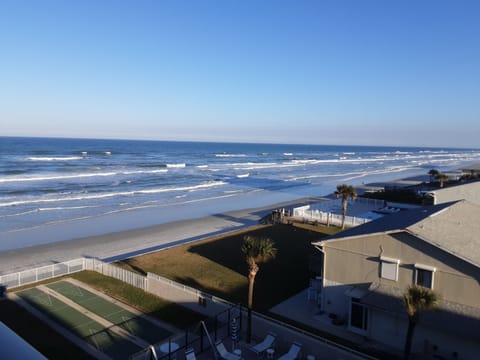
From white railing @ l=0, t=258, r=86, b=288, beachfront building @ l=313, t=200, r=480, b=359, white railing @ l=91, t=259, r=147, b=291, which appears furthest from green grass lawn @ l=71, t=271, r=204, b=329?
beachfront building @ l=313, t=200, r=480, b=359

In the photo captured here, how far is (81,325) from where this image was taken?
14.8 metres

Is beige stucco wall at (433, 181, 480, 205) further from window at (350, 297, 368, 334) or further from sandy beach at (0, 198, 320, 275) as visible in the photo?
window at (350, 297, 368, 334)

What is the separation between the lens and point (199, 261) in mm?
22047

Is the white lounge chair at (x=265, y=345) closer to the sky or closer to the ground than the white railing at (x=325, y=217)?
closer to the ground

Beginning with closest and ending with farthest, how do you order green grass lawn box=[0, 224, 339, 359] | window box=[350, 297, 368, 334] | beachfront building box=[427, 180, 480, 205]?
1. window box=[350, 297, 368, 334]
2. green grass lawn box=[0, 224, 339, 359]
3. beachfront building box=[427, 180, 480, 205]

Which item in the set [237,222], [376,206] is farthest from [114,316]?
[376,206]

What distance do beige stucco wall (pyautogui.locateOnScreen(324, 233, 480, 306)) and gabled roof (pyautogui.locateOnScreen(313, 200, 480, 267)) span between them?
228 mm

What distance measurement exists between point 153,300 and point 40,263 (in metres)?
9.29

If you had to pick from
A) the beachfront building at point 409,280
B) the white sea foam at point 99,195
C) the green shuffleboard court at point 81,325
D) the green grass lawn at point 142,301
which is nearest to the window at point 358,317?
the beachfront building at point 409,280

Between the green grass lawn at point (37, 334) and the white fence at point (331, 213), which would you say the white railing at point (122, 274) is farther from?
the white fence at point (331, 213)

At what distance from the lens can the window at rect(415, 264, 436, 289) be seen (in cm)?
1291

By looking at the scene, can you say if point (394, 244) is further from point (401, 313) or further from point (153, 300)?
point (153, 300)

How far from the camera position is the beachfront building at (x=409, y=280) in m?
12.1

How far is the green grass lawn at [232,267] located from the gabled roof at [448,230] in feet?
13.3
